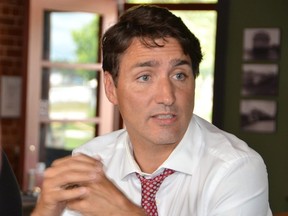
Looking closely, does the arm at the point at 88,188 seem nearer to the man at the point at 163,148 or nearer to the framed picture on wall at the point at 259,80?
the man at the point at 163,148

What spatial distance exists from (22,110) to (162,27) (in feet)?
11.2

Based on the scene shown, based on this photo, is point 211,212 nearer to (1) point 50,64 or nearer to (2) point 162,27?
(2) point 162,27

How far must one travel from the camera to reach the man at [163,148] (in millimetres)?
1568

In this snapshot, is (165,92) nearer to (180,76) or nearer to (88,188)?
(180,76)

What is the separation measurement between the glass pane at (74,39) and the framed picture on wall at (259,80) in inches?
62.2

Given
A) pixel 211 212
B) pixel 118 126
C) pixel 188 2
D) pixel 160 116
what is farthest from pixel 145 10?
pixel 118 126

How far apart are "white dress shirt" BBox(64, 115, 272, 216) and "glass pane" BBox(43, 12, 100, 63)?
3388mm

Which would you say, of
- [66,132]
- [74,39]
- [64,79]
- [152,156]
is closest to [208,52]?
[74,39]

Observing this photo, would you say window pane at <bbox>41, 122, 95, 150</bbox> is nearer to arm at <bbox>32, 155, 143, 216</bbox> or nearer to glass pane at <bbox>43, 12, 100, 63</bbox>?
glass pane at <bbox>43, 12, 100, 63</bbox>

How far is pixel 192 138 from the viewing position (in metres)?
1.78

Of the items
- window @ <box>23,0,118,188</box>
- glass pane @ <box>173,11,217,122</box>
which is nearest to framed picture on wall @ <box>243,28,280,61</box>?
window @ <box>23,0,118,188</box>

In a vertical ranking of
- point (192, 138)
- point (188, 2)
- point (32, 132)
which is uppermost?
point (188, 2)

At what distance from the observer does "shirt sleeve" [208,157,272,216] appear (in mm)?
1567

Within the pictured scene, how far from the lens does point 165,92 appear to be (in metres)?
1.63
